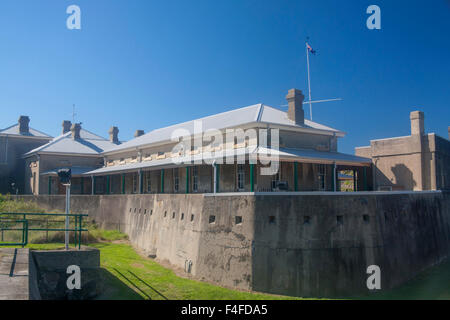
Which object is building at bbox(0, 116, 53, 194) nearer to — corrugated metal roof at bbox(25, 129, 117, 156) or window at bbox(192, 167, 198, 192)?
corrugated metal roof at bbox(25, 129, 117, 156)

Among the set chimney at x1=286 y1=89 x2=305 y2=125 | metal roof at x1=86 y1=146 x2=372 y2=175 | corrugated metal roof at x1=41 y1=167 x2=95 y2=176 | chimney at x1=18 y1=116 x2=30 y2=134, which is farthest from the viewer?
chimney at x1=18 y1=116 x2=30 y2=134

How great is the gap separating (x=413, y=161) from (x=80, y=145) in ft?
104

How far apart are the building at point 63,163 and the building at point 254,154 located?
376 inches

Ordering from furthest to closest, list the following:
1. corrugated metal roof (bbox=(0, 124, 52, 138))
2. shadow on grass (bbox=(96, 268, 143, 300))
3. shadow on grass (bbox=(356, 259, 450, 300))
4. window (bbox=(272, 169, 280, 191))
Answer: corrugated metal roof (bbox=(0, 124, 52, 138)) < window (bbox=(272, 169, 280, 191)) < shadow on grass (bbox=(356, 259, 450, 300)) < shadow on grass (bbox=(96, 268, 143, 300))

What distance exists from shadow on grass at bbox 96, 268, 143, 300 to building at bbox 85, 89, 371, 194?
21.2ft

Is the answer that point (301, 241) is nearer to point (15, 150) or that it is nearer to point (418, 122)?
point (418, 122)

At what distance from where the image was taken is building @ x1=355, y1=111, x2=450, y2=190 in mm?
26844

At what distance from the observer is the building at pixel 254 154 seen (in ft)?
72.9

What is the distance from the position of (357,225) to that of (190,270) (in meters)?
7.86

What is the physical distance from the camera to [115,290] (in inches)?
598

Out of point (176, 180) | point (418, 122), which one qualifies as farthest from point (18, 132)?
point (418, 122)

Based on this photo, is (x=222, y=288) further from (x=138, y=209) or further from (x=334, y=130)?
(x=334, y=130)

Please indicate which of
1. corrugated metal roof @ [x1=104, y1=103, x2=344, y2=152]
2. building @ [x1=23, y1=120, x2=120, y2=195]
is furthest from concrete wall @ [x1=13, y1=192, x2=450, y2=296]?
building @ [x1=23, y1=120, x2=120, y2=195]

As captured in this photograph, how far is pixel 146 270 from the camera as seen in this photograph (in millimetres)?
18344
